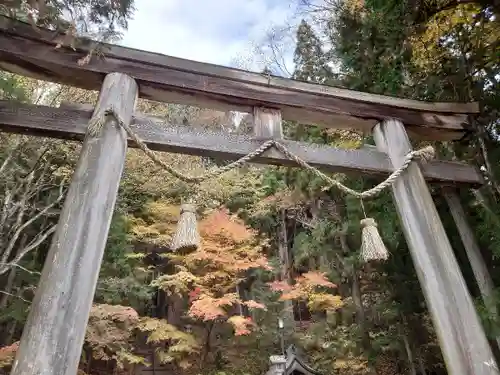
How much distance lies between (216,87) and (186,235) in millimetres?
1154

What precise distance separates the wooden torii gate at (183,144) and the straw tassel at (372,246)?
0.72 feet

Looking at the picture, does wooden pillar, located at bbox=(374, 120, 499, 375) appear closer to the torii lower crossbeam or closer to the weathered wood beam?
the torii lower crossbeam

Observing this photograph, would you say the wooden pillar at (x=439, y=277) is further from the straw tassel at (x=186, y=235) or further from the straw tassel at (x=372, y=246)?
the straw tassel at (x=186, y=235)

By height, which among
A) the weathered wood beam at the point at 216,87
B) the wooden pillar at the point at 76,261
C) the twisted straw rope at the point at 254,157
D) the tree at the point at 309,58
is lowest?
the wooden pillar at the point at 76,261

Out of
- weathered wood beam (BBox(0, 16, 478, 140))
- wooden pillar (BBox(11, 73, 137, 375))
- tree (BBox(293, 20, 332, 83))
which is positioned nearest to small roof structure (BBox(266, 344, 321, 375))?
weathered wood beam (BBox(0, 16, 478, 140))

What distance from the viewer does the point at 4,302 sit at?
7191 mm

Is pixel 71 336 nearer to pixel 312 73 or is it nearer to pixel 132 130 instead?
pixel 132 130

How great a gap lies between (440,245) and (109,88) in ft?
8.69

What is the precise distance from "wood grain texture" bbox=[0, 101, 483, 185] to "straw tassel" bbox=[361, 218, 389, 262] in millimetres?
466

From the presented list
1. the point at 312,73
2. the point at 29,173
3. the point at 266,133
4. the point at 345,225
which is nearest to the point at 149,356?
the point at 29,173

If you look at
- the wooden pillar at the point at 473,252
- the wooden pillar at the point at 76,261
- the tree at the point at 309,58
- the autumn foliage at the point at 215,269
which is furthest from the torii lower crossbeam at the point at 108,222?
the autumn foliage at the point at 215,269

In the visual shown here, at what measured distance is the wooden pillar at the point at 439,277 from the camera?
2.39 meters

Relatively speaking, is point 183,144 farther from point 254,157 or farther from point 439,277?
point 439,277

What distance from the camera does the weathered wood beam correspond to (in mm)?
2438
